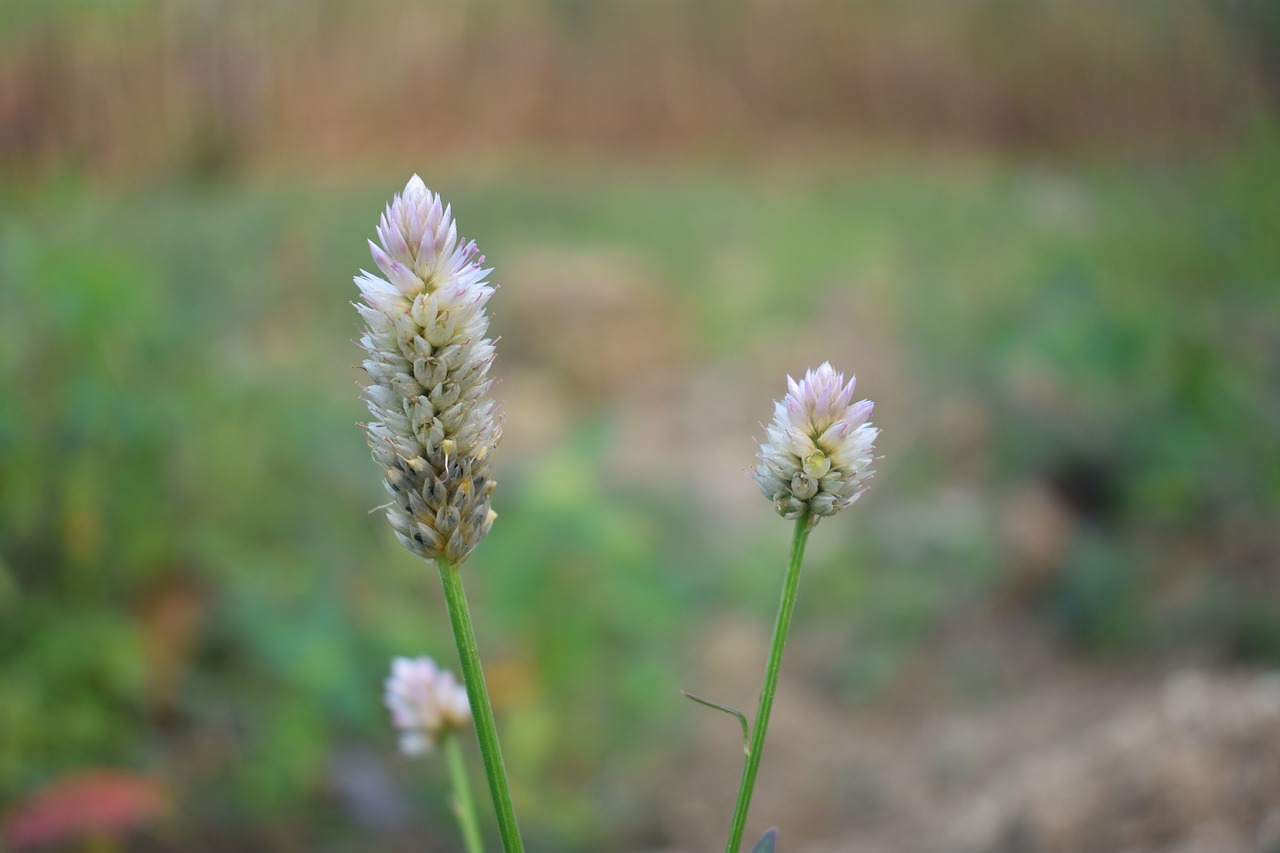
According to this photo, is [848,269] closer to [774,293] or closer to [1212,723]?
[774,293]

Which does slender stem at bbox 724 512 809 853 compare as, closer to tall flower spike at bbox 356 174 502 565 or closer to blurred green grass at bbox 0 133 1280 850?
tall flower spike at bbox 356 174 502 565

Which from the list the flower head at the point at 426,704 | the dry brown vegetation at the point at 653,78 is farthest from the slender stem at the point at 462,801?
the dry brown vegetation at the point at 653,78

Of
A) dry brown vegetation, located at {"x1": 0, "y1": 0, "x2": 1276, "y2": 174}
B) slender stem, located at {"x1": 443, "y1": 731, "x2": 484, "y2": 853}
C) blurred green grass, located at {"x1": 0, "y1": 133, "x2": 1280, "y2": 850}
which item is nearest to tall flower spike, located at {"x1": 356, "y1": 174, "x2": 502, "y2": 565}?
slender stem, located at {"x1": 443, "y1": 731, "x2": 484, "y2": 853}

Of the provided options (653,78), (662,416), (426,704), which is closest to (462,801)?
(426,704)

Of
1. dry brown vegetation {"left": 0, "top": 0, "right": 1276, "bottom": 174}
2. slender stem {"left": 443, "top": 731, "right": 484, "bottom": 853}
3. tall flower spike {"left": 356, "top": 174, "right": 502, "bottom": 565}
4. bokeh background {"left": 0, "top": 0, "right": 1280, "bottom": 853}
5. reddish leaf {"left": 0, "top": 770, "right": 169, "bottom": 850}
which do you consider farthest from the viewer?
dry brown vegetation {"left": 0, "top": 0, "right": 1276, "bottom": 174}

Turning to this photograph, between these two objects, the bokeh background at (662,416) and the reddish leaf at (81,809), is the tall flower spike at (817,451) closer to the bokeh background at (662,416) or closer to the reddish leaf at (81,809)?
the bokeh background at (662,416)
